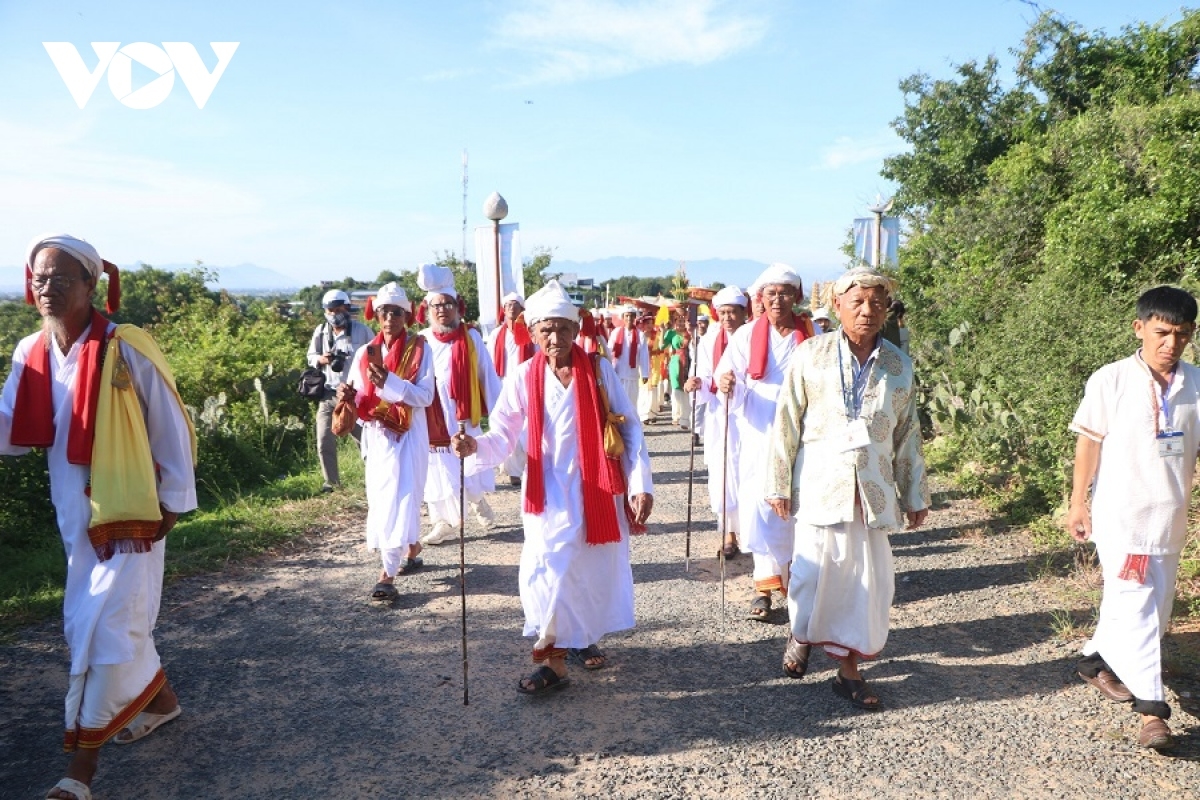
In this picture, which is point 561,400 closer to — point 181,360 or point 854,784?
point 854,784

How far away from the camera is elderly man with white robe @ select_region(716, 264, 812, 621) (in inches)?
211

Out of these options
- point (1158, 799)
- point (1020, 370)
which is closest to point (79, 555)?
point (1158, 799)

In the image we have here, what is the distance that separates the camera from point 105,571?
3342 millimetres

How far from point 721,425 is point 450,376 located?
221 cm

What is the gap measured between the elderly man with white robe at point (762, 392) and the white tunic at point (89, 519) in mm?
3327

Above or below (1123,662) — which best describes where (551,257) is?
above

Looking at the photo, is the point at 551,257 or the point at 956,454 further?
the point at 551,257

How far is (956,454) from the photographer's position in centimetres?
907

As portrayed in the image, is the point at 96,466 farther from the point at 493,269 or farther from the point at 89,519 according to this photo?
the point at 493,269

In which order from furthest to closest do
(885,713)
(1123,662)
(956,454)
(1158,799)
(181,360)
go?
(181,360) < (956,454) < (885,713) < (1123,662) < (1158,799)

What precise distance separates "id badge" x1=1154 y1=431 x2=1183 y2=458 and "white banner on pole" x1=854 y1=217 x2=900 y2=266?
31.9ft

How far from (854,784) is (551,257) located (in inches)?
901

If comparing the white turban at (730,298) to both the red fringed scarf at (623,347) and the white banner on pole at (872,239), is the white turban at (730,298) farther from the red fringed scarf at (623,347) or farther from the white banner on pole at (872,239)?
the red fringed scarf at (623,347)

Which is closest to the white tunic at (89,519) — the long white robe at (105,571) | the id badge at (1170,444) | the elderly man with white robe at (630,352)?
the long white robe at (105,571)
